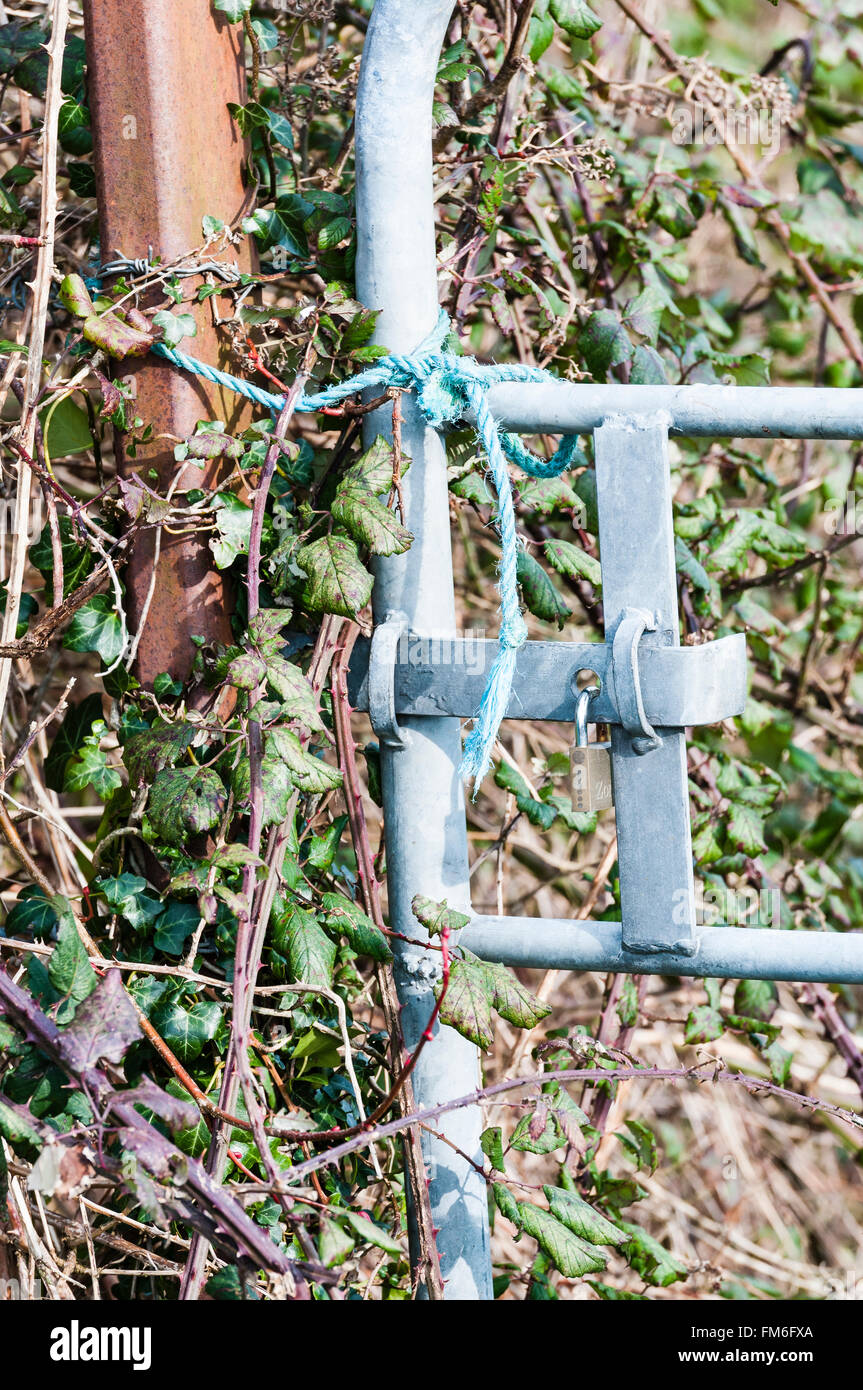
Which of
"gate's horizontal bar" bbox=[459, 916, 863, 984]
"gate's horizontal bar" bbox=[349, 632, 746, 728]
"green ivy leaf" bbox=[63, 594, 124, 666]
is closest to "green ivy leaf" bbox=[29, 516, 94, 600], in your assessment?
"green ivy leaf" bbox=[63, 594, 124, 666]

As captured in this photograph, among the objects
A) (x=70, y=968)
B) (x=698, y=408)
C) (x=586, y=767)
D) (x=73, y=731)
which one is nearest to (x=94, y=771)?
(x=73, y=731)

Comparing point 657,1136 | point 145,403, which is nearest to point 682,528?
point 145,403

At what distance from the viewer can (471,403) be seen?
91 centimetres

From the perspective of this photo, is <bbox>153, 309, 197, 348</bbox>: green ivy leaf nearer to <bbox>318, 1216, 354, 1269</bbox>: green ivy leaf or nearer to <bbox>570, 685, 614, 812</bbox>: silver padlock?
<bbox>570, 685, 614, 812</bbox>: silver padlock

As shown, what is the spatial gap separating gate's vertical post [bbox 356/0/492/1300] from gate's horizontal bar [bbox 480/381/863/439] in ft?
0.28

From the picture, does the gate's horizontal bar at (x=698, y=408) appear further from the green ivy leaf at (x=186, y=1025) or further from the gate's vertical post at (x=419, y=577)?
the green ivy leaf at (x=186, y=1025)

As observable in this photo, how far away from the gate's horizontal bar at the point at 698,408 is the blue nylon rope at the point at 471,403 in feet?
0.09

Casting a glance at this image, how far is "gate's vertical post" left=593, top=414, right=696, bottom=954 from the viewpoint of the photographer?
871mm

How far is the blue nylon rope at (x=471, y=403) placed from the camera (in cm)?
87

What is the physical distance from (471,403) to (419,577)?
0.48ft

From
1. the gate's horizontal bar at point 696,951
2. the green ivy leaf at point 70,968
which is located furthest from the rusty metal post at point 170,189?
the gate's horizontal bar at point 696,951
